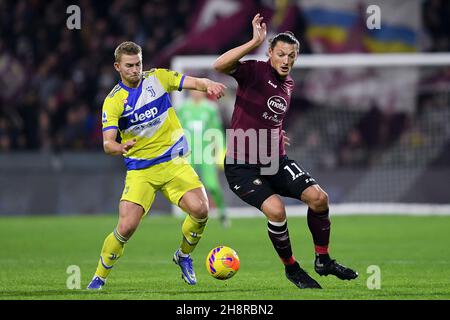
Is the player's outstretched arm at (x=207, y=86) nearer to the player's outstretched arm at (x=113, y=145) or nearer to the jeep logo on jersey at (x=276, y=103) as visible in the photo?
the jeep logo on jersey at (x=276, y=103)

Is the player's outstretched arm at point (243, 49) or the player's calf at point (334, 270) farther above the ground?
the player's outstretched arm at point (243, 49)

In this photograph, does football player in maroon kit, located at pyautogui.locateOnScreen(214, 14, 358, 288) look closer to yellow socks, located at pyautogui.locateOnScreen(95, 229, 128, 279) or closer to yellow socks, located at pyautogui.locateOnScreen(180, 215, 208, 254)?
yellow socks, located at pyautogui.locateOnScreen(180, 215, 208, 254)

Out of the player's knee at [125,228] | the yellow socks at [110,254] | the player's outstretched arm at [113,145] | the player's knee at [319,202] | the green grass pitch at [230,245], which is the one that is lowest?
the green grass pitch at [230,245]

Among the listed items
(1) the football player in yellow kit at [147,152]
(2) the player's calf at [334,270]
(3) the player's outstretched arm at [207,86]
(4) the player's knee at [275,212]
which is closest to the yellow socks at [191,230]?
(1) the football player in yellow kit at [147,152]

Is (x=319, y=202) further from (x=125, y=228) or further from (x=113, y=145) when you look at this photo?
(x=113, y=145)

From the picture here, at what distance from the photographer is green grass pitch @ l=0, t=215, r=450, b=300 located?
812 cm

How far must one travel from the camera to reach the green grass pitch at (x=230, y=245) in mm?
8125

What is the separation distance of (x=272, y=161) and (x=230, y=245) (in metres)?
4.46

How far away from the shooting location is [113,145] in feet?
26.3

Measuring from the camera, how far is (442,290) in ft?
26.8

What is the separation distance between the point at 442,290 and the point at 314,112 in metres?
11.0

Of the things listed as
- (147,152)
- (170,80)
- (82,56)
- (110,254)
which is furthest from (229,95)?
(110,254)

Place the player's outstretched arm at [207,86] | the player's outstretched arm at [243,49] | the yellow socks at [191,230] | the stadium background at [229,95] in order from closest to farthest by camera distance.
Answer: the player's outstretched arm at [243,49]
the player's outstretched arm at [207,86]
the yellow socks at [191,230]
the stadium background at [229,95]

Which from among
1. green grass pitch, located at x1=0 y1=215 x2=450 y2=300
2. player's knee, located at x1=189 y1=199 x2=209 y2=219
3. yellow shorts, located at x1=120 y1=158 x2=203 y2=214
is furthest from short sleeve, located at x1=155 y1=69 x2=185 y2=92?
green grass pitch, located at x1=0 y1=215 x2=450 y2=300
